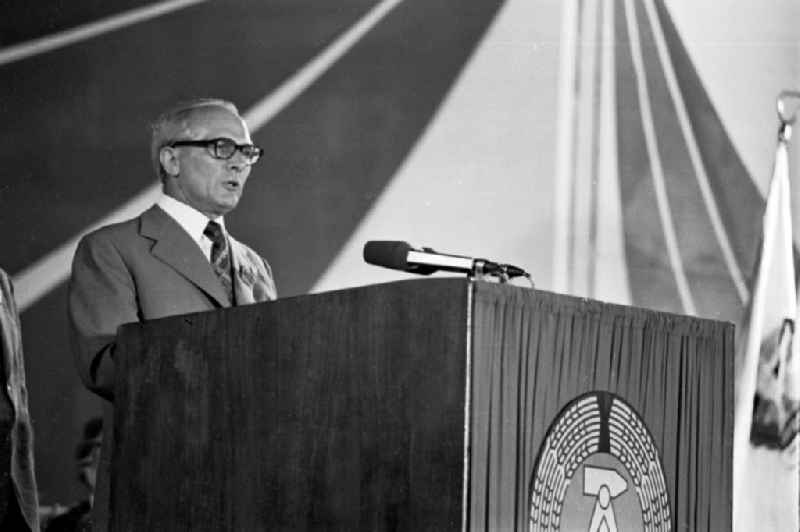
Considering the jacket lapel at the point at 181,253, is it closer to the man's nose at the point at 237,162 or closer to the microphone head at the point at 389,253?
the man's nose at the point at 237,162

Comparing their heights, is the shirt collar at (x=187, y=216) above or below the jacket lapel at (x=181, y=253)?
above

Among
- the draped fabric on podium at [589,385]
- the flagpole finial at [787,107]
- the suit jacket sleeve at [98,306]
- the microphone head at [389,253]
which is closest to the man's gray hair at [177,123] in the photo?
the suit jacket sleeve at [98,306]

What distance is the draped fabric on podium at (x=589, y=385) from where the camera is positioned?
1544mm

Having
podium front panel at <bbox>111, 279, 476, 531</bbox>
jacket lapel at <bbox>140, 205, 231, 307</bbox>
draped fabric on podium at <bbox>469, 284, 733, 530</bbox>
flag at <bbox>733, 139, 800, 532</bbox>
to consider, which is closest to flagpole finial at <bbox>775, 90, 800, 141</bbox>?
flag at <bbox>733, 139, 800, 532</bbox>

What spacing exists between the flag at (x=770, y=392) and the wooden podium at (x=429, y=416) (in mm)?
2239

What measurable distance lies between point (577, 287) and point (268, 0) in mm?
1285

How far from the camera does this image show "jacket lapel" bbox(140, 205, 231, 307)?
239cm

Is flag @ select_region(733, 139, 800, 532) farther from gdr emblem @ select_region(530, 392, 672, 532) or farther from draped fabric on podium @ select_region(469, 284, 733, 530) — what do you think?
gdr emblem @ select_region(530, 392, 672, 532)

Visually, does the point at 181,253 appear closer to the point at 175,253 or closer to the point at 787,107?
the point at 175,253

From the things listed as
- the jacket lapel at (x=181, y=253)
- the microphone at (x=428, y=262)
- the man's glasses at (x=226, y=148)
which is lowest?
the microphone at (x=428, y=262)

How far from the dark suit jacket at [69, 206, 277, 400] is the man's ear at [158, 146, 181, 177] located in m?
0.14

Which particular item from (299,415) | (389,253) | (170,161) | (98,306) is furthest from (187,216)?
(299,415)

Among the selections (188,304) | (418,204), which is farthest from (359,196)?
(188,304)

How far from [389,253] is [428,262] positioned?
0.08 m
